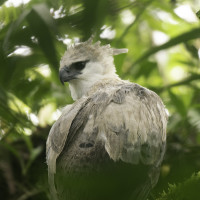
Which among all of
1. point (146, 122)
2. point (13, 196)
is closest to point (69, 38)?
point (146, 122)

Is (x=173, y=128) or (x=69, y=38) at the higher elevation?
(x=69, y=38)

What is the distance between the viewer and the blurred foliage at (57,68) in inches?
35.3

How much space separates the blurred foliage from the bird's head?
5.5 inches

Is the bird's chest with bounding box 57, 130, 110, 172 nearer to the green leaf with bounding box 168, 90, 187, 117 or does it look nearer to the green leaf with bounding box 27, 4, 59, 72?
the green leaf with bounding box 27, 4, 59, 72

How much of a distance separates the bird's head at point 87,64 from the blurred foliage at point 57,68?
141mm

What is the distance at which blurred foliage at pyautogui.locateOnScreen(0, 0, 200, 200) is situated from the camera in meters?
0.90

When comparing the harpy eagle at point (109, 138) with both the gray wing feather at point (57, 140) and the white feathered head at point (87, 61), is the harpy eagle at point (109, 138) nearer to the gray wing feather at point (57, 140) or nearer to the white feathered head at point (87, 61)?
the gray wing feather at point (57, 140)

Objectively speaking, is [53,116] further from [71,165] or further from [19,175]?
[71,165]

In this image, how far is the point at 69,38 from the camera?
0.94 meters

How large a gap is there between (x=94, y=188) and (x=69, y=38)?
41 cm

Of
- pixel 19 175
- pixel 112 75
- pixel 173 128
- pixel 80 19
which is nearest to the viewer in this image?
pixel 80 19

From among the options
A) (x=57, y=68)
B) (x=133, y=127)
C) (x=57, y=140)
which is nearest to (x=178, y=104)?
(x=133, y=127)

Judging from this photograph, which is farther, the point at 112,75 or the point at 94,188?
the point at 112,75

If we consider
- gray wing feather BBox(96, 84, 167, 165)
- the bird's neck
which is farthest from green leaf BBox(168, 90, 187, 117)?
gray wing feather BBox(96, 84, 167, 165)
